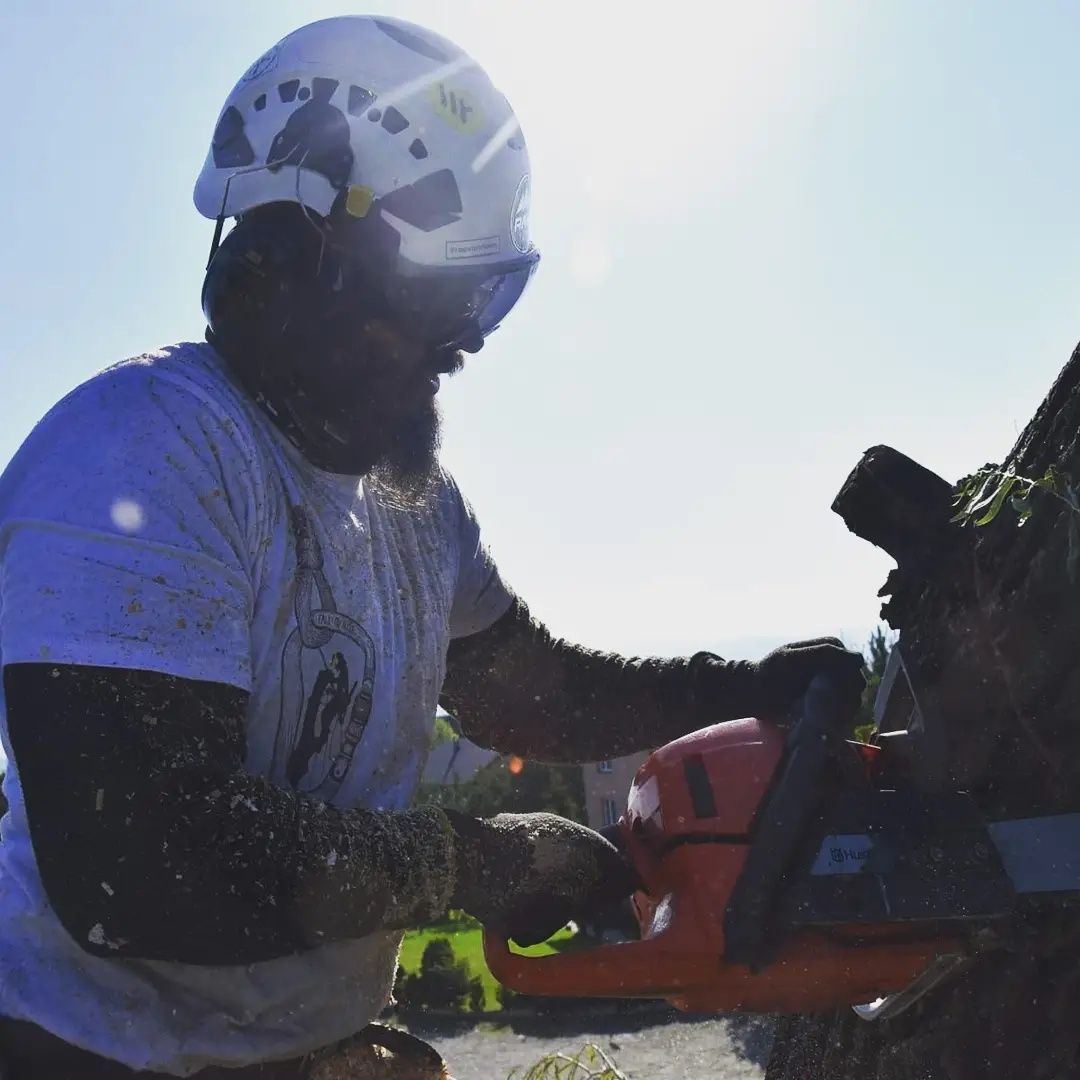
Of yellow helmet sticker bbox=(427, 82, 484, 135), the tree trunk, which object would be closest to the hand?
the tree trunk

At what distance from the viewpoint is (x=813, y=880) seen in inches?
67.7

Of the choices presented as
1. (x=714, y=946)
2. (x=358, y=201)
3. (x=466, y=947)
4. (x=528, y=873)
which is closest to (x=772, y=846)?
(x=714, y=946)

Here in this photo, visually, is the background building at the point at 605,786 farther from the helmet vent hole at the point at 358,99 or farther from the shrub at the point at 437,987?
the helmet vent hole at the point at 358,99

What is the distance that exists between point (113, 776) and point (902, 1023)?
5.24 ft

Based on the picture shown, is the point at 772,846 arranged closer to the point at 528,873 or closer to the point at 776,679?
the point at 528,873

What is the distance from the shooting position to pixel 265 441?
1931 millimetres

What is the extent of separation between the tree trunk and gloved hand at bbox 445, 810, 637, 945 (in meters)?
0.69

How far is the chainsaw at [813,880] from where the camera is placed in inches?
65.2

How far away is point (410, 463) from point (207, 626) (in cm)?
95

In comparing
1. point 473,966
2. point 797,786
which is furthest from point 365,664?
point 473,966

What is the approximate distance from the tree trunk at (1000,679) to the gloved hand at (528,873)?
69 cm

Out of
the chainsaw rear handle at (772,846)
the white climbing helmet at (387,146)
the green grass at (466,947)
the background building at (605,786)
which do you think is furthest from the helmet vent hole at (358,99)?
the background building at (605,786)

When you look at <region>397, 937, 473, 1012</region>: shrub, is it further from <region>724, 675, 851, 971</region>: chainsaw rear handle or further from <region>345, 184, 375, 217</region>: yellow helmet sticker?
<region>345, 184, 375, 217</region>: yellow helmet sticker

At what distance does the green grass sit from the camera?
16.2 m
